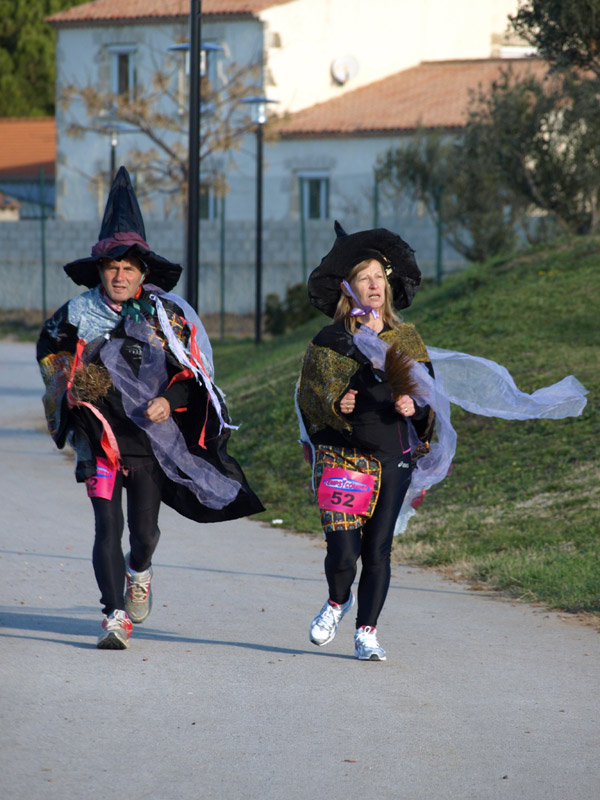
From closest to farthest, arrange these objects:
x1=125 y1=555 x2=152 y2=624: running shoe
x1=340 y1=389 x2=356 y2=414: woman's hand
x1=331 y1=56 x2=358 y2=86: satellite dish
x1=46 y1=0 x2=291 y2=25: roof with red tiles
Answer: x1=340 y1=389 x2=356 y2=414: woman's hand → x1=125 y1=555 x2=152 y2=624: running shoe → x1=46 y1=0 x2=291 y2=25: roof with red tiles → x1=331 y1=56 x2=358 y2=86: satellite dish

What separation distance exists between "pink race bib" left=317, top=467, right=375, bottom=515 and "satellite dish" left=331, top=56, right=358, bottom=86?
36.3 meters

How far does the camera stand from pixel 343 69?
132ft

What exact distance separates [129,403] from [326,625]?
1325 millimetres

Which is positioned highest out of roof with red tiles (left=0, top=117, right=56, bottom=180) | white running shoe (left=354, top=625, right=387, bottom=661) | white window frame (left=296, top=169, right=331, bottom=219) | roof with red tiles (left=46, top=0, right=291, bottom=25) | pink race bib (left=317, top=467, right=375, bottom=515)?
roof with red tiles (left=46, top=0, right=291, bottom=25)

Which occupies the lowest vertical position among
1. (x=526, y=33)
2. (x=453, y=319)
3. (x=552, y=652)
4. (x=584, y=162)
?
(x=552, y=652)

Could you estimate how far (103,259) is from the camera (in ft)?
18.8

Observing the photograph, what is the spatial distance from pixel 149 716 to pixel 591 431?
658 centimetres

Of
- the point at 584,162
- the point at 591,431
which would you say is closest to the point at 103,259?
the point at 591,431

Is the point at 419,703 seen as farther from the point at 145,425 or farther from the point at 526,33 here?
the point at 526,33

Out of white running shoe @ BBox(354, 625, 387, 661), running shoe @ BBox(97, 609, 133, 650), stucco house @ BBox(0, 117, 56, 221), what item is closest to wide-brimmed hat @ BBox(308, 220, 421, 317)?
white running shoe @ BBox(354, 625, 387, 661)

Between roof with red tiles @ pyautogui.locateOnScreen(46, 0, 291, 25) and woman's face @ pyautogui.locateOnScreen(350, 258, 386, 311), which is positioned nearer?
woman's face @ pyautogui.locateOnScreen(350, 258, 386, 311)

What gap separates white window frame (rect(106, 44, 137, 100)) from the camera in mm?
39750

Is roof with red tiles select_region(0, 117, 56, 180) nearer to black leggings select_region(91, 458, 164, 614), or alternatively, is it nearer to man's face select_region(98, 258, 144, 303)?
man's face select_region(98, 258, 144, 303)

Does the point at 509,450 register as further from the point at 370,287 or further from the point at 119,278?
the point at 119,278
